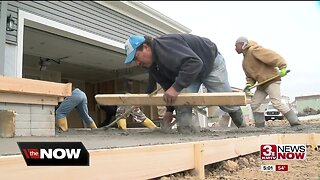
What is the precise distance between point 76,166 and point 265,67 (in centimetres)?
269

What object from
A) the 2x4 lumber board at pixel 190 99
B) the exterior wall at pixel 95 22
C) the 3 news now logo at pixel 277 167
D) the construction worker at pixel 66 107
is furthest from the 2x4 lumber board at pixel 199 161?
the exterior wall at pixel 95 22

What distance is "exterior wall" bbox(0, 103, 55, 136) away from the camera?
2801 millimetres

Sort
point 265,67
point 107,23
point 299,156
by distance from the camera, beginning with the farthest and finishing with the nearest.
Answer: point 107,23, point 265,67, point 299,156

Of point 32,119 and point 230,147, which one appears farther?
point 32,119

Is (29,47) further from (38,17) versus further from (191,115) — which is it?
(191,115)

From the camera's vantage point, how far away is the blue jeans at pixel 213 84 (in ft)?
9.91

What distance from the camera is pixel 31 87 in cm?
280

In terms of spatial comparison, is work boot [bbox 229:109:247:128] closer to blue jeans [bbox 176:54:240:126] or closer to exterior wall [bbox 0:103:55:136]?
blue jeans [bbox 176:54:240:126]

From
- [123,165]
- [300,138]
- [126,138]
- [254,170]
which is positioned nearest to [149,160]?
[123,165]

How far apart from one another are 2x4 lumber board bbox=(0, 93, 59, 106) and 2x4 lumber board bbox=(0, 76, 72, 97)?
61 mm

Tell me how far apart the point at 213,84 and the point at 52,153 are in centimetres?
239

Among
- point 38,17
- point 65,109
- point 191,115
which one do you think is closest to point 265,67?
point 191,115

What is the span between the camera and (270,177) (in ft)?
4.92

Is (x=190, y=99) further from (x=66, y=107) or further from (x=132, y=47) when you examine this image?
(x=66, y=107)
